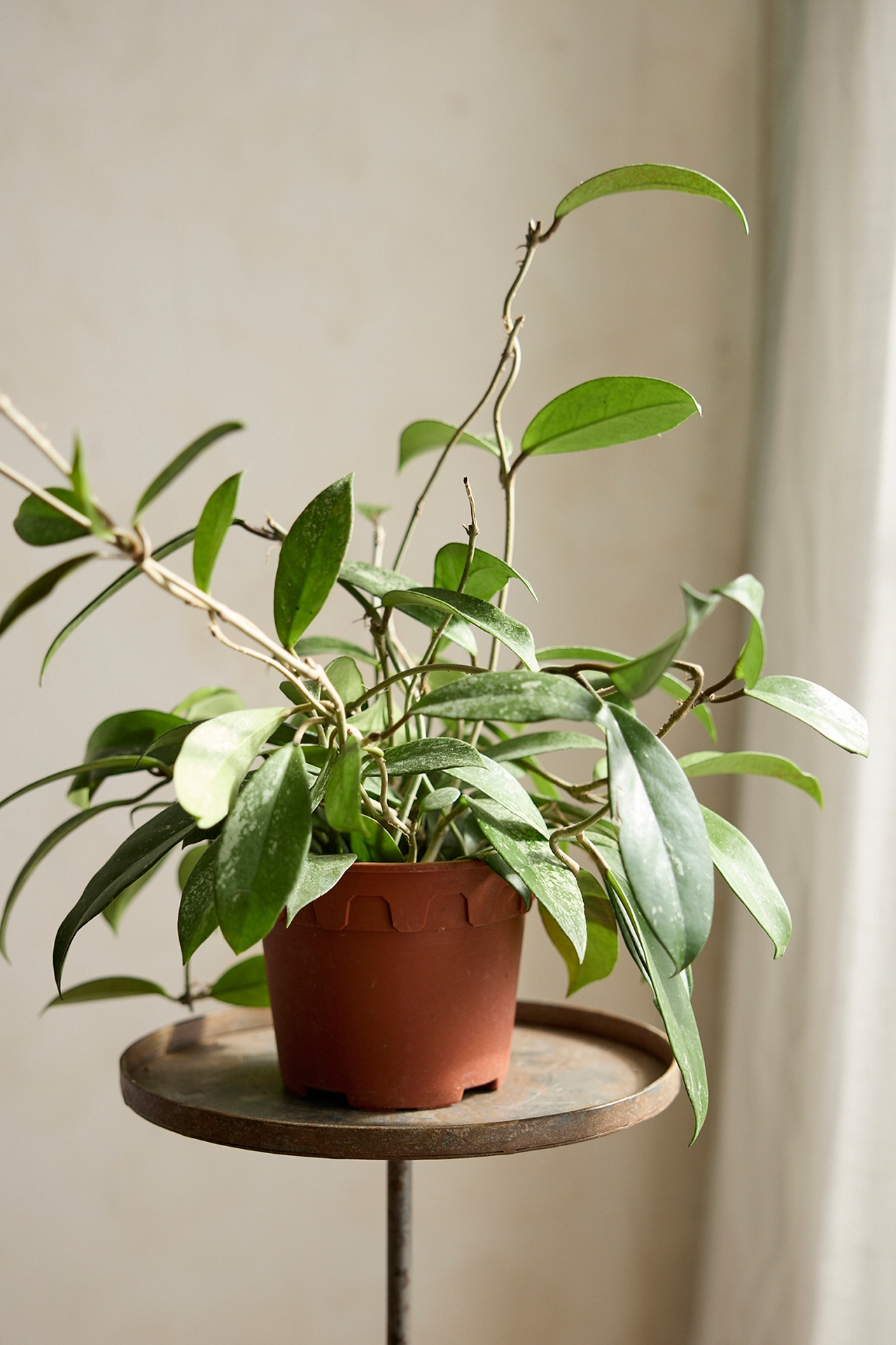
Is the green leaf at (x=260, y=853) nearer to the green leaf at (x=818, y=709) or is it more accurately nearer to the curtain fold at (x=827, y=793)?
the green leaf at (x=818, y=709)

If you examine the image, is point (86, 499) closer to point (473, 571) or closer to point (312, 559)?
point (312, 559)

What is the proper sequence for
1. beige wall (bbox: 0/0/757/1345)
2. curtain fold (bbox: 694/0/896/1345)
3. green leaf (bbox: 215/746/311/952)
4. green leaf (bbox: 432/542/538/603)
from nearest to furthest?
green leaf (bbox: 215/746/311/952), green leaf (bbox: 432/542/538/603), curtain fold (bbox: 694/0/896/1345), beige wall (bbox: 0/0/757/1345)

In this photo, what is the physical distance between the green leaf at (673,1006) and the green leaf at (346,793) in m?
0.15

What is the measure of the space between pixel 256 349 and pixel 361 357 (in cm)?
13

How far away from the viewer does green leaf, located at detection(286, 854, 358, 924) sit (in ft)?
2.01

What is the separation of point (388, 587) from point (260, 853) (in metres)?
0.25

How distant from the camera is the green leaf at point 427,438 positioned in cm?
88

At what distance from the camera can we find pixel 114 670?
55.3 inches

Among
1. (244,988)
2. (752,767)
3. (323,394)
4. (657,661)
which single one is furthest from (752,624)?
(323,394)

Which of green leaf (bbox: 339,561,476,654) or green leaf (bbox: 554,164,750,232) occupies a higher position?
green leaf (bbox: 554,164,750,232)

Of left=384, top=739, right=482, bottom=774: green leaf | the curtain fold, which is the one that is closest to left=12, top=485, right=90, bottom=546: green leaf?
left=384, top=739, right=482, bottom=774: green leaf

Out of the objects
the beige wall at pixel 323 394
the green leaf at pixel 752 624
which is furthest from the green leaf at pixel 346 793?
the beige wall at pixel 323 394

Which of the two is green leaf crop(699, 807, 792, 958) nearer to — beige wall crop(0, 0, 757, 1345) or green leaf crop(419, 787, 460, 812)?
green leaf crop(419, 787, 460, 812)

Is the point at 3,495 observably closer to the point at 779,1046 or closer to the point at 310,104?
the point at 310,104
